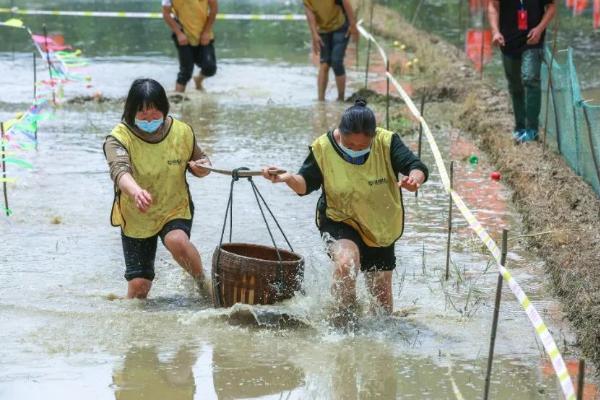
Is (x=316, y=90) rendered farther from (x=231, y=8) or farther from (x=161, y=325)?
(x=231, y=8)

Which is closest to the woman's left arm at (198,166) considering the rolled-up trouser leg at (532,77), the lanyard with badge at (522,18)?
the rolled-up trouser leg at (532,77)

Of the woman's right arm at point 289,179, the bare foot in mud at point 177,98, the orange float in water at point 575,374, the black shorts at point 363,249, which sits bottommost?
the bare foot in mud at point 177,98

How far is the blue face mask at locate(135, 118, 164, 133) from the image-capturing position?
22.7 ft

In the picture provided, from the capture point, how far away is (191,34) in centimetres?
1445

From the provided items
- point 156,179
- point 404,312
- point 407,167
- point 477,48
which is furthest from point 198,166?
point 477,48

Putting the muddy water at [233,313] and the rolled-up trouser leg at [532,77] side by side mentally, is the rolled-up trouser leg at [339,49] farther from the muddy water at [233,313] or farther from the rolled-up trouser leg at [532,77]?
the rolled-up trouser leg at [532,77]

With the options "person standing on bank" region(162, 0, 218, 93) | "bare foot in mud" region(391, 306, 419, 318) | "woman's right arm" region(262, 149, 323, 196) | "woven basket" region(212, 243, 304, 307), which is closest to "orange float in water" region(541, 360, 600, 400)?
"bare foot in mud" region(391, 306, 419, 318)

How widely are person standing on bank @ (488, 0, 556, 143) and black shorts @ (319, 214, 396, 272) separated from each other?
4362mm

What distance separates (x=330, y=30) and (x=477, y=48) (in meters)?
4.77

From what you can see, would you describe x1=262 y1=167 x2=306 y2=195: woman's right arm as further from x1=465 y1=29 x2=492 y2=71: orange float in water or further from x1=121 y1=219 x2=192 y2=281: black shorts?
x1=465 y1=29 x2=492 y2=71: orange float in water

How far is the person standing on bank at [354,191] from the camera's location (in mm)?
6480

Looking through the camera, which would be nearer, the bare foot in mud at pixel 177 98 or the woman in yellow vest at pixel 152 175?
the woman in yellow vest at pixel 152 175

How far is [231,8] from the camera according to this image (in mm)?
25438

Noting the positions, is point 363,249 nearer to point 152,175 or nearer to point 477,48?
point 152,175
